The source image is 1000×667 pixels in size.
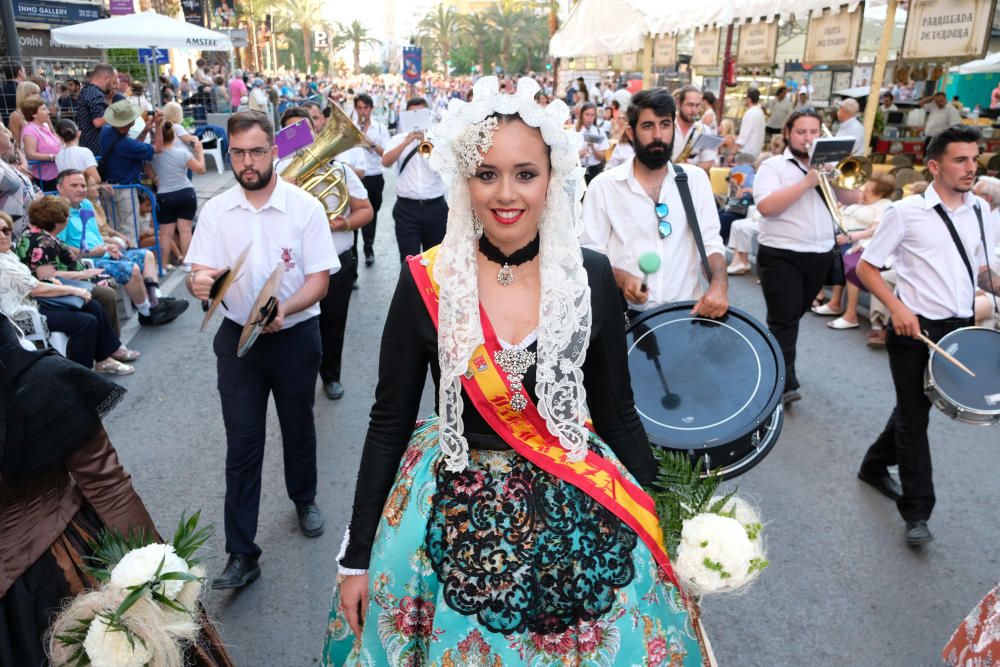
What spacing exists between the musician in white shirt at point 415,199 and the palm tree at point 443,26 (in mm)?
62856

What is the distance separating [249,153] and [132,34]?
1240 cm

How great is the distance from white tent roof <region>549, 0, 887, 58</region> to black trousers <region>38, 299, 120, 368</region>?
341 inches

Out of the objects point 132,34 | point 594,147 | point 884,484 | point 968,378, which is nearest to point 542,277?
point 968,378

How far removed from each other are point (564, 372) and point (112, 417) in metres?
4.88

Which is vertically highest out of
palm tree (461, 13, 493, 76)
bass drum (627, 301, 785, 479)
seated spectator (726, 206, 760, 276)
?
palm tree (461, 13, 493, 76)

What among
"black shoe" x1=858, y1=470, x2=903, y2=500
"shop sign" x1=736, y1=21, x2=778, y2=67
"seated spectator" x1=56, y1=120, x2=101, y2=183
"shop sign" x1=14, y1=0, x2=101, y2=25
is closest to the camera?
"black shoe" x1=858, y1=470, x2=903, y2=500

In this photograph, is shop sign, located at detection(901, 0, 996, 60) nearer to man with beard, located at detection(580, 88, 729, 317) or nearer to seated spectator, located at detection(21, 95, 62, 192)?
man with beard, located at detection(580, 88, 729, 317)

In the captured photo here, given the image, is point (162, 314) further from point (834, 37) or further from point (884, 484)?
point (834, 37)

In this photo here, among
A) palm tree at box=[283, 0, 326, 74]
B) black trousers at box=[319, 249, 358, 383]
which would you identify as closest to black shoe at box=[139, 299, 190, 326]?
black trousers at box=[319, 249, 358, 383]

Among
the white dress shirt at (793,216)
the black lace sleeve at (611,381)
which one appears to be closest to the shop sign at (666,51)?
the white dress shirt at (793,216)

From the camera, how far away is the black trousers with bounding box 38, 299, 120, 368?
6195 mm

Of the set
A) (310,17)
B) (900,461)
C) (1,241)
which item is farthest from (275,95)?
(310,17)

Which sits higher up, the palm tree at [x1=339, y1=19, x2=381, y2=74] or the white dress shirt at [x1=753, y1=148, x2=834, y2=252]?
the palm tree at [x1=339, y1=19, x2=381, y2=74]

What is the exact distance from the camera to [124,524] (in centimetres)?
248
